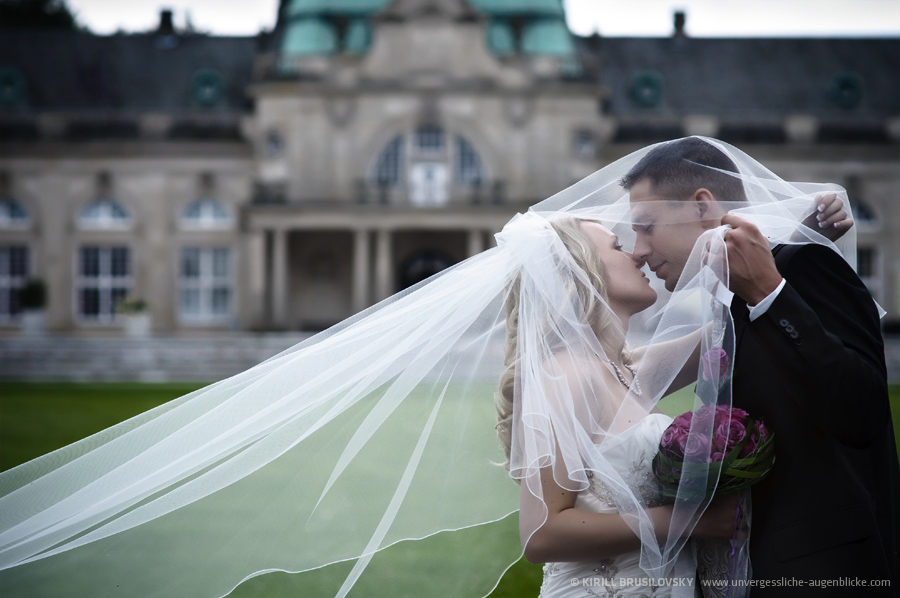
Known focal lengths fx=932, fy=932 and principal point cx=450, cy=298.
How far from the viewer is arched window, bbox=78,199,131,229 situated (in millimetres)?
37906

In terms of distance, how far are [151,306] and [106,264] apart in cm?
264

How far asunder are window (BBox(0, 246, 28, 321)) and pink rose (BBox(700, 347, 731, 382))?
130 feet

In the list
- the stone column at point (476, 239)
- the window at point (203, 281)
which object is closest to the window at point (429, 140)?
the stone column at point (476, 239)

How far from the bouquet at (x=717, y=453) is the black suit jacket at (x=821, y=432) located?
97mm

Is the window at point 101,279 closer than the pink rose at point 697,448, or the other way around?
the pink rose at point 697,448

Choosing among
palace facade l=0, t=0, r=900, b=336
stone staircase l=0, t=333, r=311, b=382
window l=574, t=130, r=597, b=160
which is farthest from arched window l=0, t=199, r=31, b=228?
window l=574, t=130, r=597, b=160

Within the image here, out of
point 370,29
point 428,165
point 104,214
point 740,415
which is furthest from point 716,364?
point 104,214

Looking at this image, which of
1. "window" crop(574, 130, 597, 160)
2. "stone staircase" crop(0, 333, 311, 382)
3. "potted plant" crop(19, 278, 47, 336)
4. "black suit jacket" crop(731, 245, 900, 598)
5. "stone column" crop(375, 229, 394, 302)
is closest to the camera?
"black suit jacket" crop(731, 245, 900, 598)

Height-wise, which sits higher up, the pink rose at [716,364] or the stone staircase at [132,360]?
the pink rose at [716,364]

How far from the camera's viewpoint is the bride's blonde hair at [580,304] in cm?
307

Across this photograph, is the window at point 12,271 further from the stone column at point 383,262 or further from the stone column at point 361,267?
the stone column at point 383,262

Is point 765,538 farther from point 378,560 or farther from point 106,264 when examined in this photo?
point 106,264

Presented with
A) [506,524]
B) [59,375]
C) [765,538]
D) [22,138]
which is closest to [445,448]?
[506,524]

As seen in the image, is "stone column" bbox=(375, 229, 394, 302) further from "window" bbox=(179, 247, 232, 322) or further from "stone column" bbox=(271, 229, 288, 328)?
"window" bbox=(179, 247, 232, 322)
